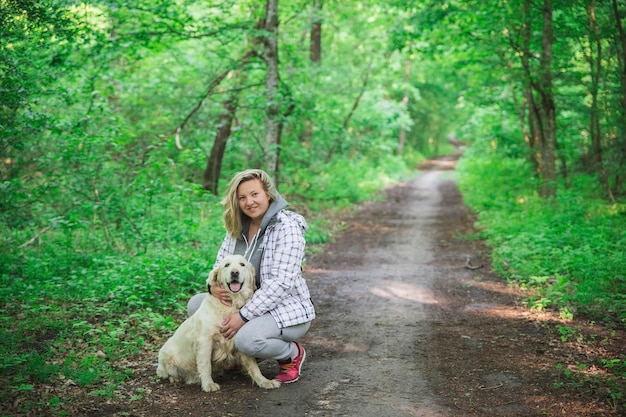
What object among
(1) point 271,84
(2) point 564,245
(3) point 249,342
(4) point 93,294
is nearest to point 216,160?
(1) point 271,84

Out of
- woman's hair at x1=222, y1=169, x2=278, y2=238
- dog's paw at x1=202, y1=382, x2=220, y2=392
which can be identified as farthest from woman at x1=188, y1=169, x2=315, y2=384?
dog's paw at x1=202, y1=382, x2=220, y2=392

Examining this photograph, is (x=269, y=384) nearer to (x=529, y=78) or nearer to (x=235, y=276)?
(x=235, y=276)

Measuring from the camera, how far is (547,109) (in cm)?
1290

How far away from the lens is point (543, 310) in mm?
6938

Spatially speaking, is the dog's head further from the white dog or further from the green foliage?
the green foliage

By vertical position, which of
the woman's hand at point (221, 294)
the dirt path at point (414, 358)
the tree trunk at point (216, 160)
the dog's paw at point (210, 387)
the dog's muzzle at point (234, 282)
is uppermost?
the tree trunk at point (216, 160)

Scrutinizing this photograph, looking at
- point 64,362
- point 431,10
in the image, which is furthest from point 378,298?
point 431,10

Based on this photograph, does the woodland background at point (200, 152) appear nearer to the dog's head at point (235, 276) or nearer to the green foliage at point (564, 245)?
the green foliage at point (564, 245)

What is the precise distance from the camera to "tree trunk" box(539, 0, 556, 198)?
1197 cm

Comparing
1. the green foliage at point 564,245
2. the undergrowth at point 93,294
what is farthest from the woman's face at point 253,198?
the green foliage at point 564,245

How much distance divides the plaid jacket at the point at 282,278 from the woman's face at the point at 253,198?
159 millimetres

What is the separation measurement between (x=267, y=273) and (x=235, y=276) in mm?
337

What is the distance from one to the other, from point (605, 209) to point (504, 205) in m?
3.12

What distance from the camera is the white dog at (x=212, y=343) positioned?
4.51 meters
